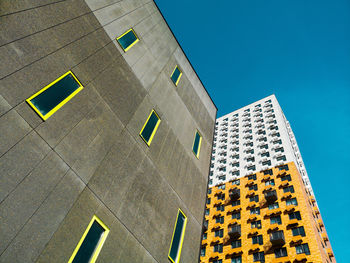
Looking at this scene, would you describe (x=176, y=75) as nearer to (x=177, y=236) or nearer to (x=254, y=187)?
(x=177, y=236)

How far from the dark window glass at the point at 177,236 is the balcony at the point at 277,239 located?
3165 cm

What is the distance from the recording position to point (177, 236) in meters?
9.84

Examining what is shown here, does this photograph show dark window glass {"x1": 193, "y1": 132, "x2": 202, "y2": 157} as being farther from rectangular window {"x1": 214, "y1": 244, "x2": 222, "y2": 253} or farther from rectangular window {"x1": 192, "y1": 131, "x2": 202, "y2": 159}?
rectangular window {"x1": 214, "y1": 244, "x2": 222, "y2": 253}

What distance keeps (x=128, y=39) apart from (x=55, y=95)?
5.27m

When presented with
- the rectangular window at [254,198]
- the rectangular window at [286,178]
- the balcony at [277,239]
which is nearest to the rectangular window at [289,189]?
the rectangular window at [286,178]

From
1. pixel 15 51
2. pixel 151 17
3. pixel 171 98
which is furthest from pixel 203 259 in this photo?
pixel 15 51

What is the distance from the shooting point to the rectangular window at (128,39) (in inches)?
421

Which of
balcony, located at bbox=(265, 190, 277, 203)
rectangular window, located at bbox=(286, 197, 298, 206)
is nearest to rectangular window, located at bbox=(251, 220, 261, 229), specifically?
balcony, located at bbox=(265, 190, 277, 203)

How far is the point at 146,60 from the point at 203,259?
40.3 m

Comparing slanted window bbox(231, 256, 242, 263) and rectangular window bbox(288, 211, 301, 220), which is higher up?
rectangular window bbox(288, 211, 301, 220)

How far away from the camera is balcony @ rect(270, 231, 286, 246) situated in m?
35.9

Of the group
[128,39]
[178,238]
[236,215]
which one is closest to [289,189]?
[236,215]

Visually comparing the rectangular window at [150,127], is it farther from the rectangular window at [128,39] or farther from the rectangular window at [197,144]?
the rectangular window at [197,144]

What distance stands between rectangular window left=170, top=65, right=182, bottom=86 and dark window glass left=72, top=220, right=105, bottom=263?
29.7 ft
